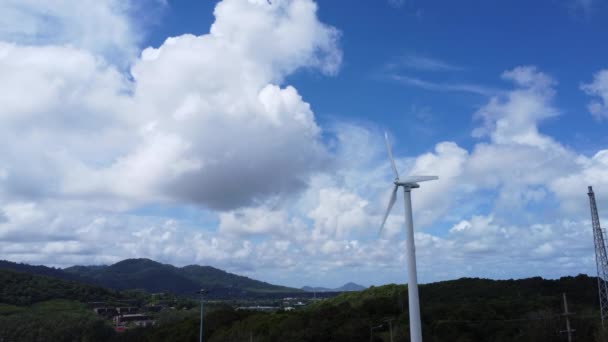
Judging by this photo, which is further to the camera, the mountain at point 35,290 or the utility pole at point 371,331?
the mountain at point 35,290

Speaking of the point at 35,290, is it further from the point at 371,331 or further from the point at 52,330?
the point at 371,331

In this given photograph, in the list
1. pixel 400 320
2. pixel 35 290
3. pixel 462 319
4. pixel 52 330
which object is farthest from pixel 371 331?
pixel 35 290

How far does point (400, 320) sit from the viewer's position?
236 feet

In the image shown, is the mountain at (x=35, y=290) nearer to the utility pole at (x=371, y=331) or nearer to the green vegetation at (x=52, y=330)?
the green vegetation at (x=52, y=330)

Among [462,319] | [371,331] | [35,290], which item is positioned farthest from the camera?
[35,290]

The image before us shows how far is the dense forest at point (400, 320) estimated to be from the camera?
6297 cm

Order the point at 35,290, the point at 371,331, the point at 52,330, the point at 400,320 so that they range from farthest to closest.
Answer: the point at 35,290, the point at 52,330, the point at 400,320, the point at 371,331

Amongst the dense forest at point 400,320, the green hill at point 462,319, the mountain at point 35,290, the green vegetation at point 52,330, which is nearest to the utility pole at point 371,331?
the green hill at point 462,319

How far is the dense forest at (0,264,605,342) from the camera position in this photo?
207ft

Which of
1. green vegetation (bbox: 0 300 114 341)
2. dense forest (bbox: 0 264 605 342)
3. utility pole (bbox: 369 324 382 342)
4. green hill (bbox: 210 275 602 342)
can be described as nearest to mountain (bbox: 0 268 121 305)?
dense forest (bbox: 0 264 605 342)

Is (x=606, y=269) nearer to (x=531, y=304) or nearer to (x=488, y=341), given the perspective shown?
(x=488, y=341)

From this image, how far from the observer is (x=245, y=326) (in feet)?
259

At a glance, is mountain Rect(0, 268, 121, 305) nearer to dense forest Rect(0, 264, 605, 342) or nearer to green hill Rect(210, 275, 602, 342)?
dense forest Rect(0, 264, 605, 342)

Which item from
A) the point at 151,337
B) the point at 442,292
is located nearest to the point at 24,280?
the point at 151,337
